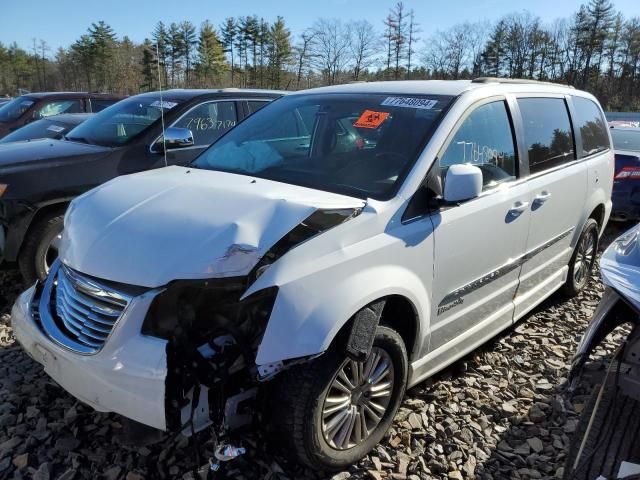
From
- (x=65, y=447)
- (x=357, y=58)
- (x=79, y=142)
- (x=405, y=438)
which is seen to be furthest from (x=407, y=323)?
(x=357, y=58)

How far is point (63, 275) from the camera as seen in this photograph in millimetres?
2631

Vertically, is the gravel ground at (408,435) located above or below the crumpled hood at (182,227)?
below

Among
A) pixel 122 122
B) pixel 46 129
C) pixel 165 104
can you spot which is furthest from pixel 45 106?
pixel 165 104

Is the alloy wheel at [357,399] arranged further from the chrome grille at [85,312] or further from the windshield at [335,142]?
the chrome grille at [85,312]

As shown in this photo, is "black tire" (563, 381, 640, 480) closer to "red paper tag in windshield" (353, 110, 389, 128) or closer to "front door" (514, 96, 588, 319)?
"front door" (514, 96, 588, 319)

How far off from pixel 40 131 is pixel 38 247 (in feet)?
12.6

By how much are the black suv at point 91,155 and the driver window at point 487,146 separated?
8.17 ft

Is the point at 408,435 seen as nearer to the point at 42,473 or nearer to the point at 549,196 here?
the point at 42,473

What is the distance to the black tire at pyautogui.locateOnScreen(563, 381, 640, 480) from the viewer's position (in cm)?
199

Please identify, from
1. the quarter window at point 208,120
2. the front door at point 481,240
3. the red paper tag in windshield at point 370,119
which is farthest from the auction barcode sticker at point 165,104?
the front door at point 481,240

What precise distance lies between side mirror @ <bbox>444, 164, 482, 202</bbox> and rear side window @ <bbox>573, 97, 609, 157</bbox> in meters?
2.30

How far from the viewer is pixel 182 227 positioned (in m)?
2.30

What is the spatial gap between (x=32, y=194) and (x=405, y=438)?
3.46 metres

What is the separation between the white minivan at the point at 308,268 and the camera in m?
2.14
